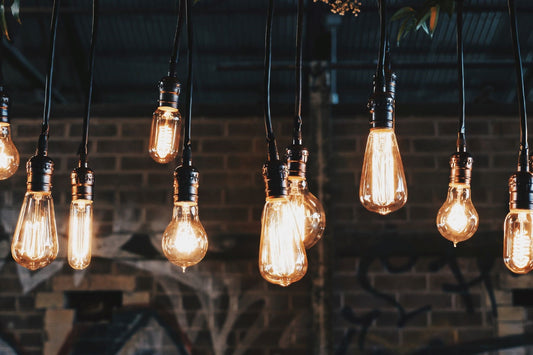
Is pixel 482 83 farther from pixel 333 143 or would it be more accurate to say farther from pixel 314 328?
pixel 314 328

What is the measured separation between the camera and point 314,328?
2445mm

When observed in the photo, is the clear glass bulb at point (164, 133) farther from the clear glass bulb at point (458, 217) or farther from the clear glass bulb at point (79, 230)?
the clear glass bulb at point (458, 217)

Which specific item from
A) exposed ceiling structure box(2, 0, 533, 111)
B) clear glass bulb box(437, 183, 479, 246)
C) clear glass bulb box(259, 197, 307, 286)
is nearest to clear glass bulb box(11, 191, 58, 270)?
clear glass bulb box(259, 197, 307, 286)

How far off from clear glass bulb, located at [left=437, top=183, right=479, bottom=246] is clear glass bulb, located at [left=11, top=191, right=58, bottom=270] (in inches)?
33.4

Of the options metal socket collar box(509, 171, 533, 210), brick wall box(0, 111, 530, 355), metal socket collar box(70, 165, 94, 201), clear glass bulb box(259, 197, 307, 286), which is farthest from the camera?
brick wall box(0, 111, 530, 355)

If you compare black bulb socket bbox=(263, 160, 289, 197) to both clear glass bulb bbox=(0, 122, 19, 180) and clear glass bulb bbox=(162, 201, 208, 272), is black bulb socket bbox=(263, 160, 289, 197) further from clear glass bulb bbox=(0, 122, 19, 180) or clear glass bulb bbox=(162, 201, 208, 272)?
clear glass bulb bbox=(0, 122, 19, 180)

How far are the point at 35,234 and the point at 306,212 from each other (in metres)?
0.56

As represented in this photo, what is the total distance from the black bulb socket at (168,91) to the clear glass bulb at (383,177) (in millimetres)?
447

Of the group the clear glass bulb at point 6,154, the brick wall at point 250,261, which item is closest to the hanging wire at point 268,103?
the clear glass bulb at point 6,154

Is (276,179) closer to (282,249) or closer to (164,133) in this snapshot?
(282,249)

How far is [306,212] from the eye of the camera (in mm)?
1144

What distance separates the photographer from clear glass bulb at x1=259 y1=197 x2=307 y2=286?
3.03 feet

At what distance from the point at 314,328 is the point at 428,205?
0.82 m

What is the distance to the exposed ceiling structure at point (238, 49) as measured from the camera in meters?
3.37
